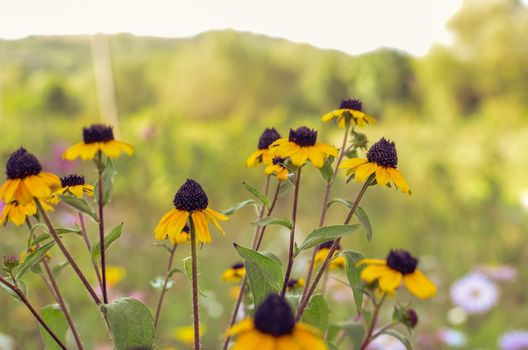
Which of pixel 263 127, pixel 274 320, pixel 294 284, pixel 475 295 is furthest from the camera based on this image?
pixel 263 127

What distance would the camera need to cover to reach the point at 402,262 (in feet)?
1.61

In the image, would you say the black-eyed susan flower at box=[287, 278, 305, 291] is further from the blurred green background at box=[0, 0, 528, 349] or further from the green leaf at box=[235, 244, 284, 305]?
the blurred green background at box=[0, 0, 528, 349]

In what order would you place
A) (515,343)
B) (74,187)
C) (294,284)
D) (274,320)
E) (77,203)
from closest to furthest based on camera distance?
(274,320)
(77,203)
(74,187)
(294,284)
(515,343)

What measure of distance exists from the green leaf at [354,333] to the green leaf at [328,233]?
12cm

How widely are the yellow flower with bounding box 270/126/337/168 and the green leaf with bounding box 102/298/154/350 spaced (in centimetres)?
18

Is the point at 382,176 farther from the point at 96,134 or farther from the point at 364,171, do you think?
the point at 96,134

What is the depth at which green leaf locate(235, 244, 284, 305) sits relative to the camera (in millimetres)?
520

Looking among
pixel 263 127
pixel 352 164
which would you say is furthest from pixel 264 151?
pixel 263 127

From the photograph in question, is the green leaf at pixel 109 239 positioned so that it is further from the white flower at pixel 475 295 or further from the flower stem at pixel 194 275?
the white flower at pixel 475 295

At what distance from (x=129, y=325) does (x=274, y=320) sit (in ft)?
0.62

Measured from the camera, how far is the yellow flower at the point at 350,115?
2.08ft

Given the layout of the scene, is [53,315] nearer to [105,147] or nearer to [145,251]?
[105,147]


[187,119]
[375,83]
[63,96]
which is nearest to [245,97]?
[187,119]

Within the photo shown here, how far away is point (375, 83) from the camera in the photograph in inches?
213
